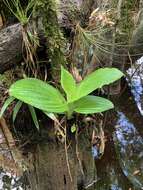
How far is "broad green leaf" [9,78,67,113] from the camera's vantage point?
69.1 inches

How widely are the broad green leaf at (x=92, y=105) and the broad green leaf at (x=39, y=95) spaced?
7 cm

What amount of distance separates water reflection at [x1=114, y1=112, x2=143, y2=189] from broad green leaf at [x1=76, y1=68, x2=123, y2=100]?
2.49 feet

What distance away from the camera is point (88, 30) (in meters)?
2.05

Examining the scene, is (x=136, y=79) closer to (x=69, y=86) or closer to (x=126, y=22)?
(x=126, y=22)

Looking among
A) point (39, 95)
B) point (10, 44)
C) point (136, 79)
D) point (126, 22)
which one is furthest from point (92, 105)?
point (136, 79)

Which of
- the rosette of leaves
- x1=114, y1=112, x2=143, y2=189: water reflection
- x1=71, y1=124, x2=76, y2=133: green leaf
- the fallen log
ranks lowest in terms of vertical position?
x1=114, y1=112, x2=143, y2=189: water reflection

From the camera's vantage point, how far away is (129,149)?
249cm

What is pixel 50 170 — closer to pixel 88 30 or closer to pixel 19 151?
pixel 19 151

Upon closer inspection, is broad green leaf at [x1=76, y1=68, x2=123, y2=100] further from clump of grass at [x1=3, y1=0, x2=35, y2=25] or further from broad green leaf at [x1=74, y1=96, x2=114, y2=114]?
clump of grass at [x1=3, y1=0, x2=35, y2=25]

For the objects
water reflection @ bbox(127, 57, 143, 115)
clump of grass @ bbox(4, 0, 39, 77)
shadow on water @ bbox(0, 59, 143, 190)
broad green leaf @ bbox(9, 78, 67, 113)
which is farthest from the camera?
water reflection @ bbox(127, 57, 143, 115)

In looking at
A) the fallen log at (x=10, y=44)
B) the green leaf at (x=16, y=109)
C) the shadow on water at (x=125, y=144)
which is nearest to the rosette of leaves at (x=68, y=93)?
the green leaf at (x=16, y=109)

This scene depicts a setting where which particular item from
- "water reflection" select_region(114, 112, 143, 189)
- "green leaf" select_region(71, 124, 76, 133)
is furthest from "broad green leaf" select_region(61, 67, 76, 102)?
"water reflection" select_region(114, 112, 143, 189)

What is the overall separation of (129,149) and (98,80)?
824 mm

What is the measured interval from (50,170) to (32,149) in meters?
0.13
